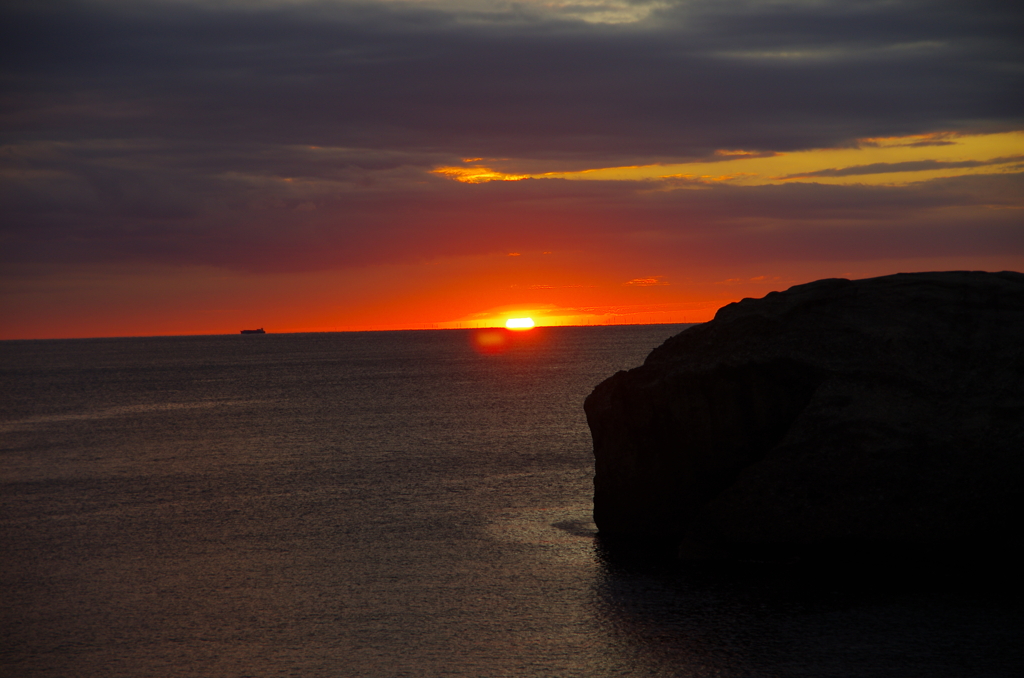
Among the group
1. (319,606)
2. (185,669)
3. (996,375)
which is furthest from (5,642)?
(996,375)

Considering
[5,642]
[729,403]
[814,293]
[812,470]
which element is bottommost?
[5,642]

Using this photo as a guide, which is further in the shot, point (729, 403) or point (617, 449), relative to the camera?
point (617, 449)

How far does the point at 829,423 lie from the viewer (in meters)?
24.5

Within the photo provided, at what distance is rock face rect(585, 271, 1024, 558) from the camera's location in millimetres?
23312

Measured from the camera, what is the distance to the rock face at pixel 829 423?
76.5ft

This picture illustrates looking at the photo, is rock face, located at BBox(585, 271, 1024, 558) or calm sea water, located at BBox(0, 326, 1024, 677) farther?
rock face, located at BBox(585, 271, 1024, 558)

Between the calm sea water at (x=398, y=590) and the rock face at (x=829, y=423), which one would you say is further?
the rock face at (x=829, y=423)

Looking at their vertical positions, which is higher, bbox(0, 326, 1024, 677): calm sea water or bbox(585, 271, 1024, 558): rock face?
bbox(585, 271, 1024, 558): rock face

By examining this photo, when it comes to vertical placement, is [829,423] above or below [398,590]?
above

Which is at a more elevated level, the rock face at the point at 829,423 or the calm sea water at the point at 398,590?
the rock face at the point at 829,423

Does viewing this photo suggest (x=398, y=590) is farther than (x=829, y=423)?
No

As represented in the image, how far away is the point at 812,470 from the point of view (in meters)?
24.2

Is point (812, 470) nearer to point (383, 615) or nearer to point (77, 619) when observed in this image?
point (383, 615)

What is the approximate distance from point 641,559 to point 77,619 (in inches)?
597
